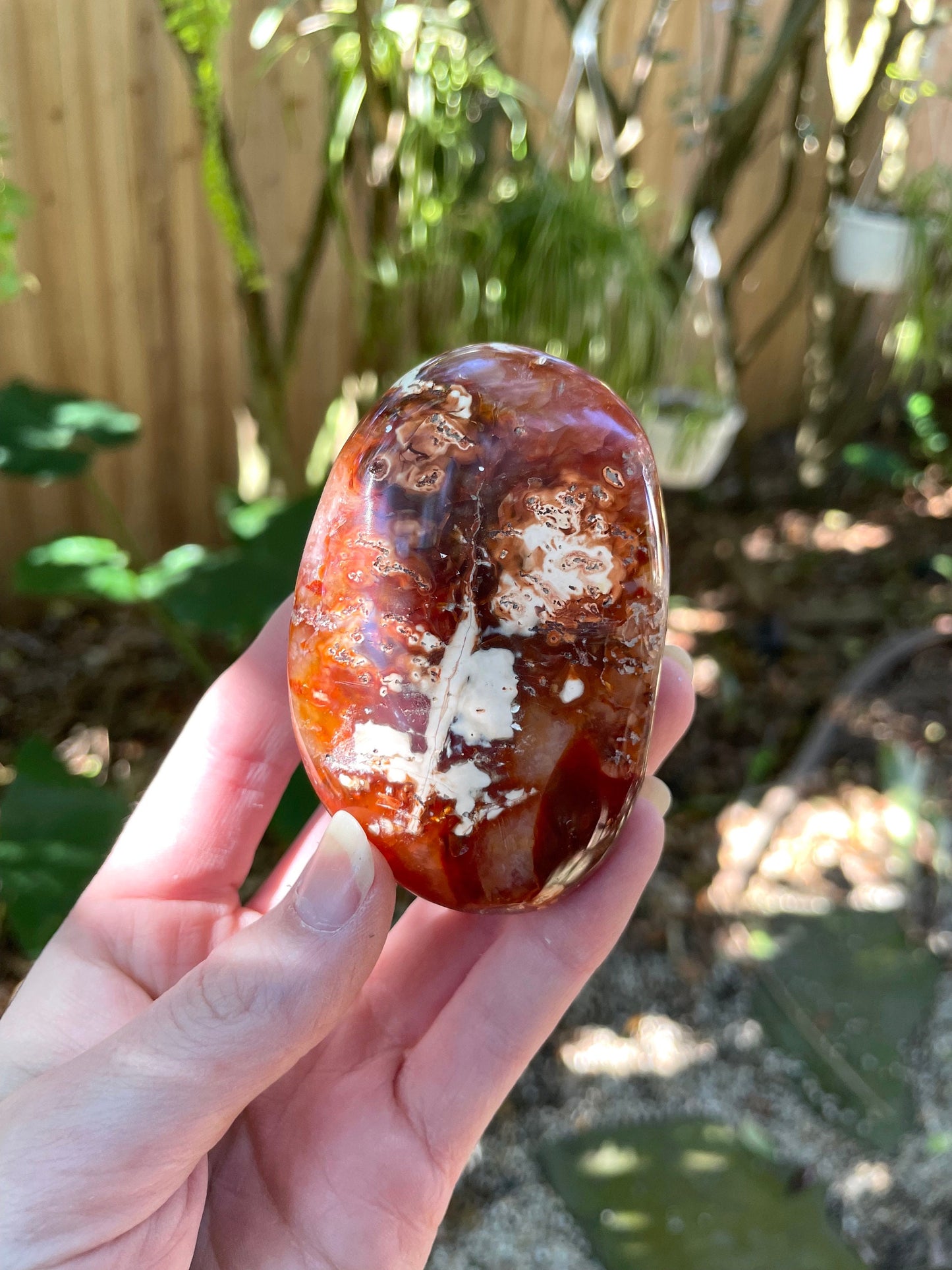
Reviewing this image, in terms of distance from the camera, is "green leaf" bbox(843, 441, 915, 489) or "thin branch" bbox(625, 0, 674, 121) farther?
"green leaf" bbox(843, 441, 915, 489)

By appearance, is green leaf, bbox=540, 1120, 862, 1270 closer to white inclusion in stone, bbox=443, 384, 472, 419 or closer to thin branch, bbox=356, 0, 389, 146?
white inclusion in stone, bbox=443, 384, 472, 419

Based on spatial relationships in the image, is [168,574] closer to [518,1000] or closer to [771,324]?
[518,1000]

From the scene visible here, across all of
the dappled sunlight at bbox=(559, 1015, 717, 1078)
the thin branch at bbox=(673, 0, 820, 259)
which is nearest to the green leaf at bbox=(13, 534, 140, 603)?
the dappled sunlight at bbox=(559, 1015, 717, 1078)

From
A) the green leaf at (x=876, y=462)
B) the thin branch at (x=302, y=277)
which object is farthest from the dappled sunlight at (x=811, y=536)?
the thin branch at (x=302, y=277)

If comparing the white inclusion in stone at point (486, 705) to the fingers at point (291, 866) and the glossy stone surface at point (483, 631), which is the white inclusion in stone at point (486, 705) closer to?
the glossy stone surface at point (483, 631)

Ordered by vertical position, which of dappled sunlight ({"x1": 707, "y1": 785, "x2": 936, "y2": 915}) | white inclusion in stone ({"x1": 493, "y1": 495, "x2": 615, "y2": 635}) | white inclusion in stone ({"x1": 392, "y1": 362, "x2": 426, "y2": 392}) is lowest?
dappled sunlight ({"x1": 707, "y1": 785, "x2": 936, "y2": 915})

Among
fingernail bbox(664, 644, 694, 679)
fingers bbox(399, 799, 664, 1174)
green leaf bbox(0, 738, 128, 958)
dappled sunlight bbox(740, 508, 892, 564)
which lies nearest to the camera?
fingers bbox(399, 799, 664, 1174)

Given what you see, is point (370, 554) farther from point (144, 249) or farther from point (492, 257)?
point (144, 249)

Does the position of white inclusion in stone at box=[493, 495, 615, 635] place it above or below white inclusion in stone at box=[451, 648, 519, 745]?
above
